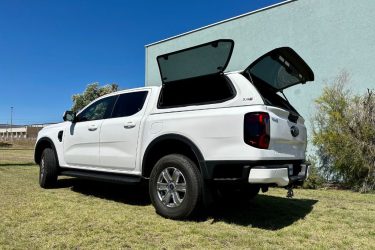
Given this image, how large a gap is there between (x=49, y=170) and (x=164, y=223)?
3.57 metres

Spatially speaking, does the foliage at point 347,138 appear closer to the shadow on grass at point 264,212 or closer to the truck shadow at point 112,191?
the shadow on grass at point 264,212

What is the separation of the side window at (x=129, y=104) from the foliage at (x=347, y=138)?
219 inches

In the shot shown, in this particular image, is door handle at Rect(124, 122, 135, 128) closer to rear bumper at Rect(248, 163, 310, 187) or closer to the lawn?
the lawn

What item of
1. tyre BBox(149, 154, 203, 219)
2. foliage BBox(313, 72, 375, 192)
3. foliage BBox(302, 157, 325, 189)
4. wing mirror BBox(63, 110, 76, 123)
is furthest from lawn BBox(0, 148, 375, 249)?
foliage BBox(302, 157, 325, 189)

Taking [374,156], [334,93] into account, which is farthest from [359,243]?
[334,93]

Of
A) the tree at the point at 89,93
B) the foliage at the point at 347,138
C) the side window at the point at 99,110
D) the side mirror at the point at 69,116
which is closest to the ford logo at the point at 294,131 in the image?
the side window at the point at 99,110

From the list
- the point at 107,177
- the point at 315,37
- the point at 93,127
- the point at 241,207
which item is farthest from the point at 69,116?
the point at 315,37

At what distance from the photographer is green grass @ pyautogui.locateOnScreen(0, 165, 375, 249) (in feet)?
13.7

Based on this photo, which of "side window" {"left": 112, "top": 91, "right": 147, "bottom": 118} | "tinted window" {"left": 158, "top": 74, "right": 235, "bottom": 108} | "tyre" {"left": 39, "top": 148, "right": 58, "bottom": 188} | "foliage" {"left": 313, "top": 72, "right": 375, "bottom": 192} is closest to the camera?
"tinted window" {"left": 158, "top": 74, "right": 235, "bottom": 108}

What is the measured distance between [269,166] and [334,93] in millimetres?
6461

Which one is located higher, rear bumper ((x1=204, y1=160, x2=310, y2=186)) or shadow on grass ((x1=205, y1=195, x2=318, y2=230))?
rear bumper ((x1=204, y1=160, x2=310, y2=186))

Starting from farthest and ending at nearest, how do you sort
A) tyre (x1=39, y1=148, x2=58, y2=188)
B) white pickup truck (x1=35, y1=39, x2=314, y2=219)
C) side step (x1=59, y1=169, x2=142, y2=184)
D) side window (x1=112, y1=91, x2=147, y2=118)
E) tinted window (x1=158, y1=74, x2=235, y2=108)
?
Result: tyre (x1=39, y1=148, x2=58, y2=188) → side window (x1=112, y1=91, x2=147, y2=118) → side step (x1=59, y1=169, x2=142, y2=184) → tinted window (x1=158, y1=74, x2=235, y2=108) → white pickup truck (x1=35, y1=39, x2=314, y2=219)

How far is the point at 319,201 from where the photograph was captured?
24.1 feet

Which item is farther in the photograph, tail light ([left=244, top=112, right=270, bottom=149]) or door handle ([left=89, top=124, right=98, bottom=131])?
door handle ([left=89, top=124, right=98, bottom=131])
